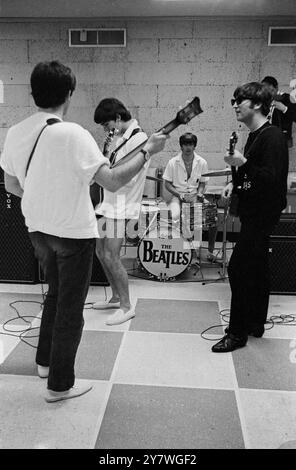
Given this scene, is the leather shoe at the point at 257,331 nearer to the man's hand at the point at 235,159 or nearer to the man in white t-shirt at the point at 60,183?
the man's hand at the point at 235,159

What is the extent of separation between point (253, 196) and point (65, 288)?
3.64 ft

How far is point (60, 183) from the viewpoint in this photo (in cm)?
169

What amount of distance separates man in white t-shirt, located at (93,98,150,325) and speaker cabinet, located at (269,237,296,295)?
3.88ft

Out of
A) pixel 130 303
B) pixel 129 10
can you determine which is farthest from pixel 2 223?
pixel 129 10

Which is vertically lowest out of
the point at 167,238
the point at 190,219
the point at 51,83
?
the point at 167,238

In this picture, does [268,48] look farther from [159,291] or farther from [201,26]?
[159,291]

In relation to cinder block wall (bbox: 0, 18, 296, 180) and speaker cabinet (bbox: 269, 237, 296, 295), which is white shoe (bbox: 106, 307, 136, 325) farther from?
cinder block wall (bbox: 0, 18, 296, 180)

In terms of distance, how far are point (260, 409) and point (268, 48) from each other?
14.0 feet

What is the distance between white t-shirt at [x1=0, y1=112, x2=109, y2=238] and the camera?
1639 mm

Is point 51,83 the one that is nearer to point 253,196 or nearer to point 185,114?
point 185,114

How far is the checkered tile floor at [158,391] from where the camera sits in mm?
1784

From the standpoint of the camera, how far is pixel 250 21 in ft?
16.5


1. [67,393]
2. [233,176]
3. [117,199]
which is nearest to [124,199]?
[117,199]

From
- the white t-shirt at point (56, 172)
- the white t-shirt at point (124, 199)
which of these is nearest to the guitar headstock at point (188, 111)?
the white t-shirt at point (56, 172)
